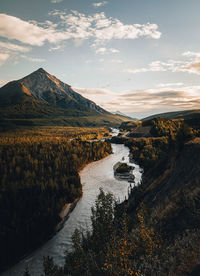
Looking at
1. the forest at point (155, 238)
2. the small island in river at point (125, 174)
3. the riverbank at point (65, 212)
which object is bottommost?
the riverbank at point (65, 212)

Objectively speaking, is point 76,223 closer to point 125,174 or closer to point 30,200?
point 30,200

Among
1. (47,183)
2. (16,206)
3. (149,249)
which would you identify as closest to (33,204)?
(16,206)

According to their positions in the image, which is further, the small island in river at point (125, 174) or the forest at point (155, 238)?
the small island in river at point (125, 174)

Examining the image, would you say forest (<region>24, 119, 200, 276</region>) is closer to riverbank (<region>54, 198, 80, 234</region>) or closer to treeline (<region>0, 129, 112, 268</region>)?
treeline (<region>0, 129, 112, 268</region>)

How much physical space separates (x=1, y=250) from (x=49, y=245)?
11338 mm

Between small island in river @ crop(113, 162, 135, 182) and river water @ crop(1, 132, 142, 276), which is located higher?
small island in river @ crop(113, 162, 135, 182)

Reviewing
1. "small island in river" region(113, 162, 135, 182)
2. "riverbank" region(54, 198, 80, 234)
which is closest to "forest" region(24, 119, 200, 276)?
"riverbank" region(54, 198, 80, 234)

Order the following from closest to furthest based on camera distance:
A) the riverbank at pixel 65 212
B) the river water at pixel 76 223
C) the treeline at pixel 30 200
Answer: the river water at pixel 76 223 → the treeline at pixel 30 200 → the riverbank at pixel 65 212

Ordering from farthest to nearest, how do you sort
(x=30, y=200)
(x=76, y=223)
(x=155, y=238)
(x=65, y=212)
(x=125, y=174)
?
(x=125, y=174) → (x=30, y=200) → (x=65, y=212) → (x=76, y=223) → (x=155, y=238)

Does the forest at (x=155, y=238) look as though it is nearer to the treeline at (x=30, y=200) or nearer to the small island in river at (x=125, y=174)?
the treeline at (x=30, y=200)

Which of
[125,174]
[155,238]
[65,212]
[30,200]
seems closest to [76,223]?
[65,212]

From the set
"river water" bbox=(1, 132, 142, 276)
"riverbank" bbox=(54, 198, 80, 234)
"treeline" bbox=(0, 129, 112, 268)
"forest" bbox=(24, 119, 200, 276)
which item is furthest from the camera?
"riverbank" bbox=(54, 198, 80, 234)

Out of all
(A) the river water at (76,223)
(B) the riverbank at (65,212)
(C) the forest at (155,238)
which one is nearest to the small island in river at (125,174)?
(A) the river water at (76,223)

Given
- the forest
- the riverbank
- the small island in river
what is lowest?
the riverbank
